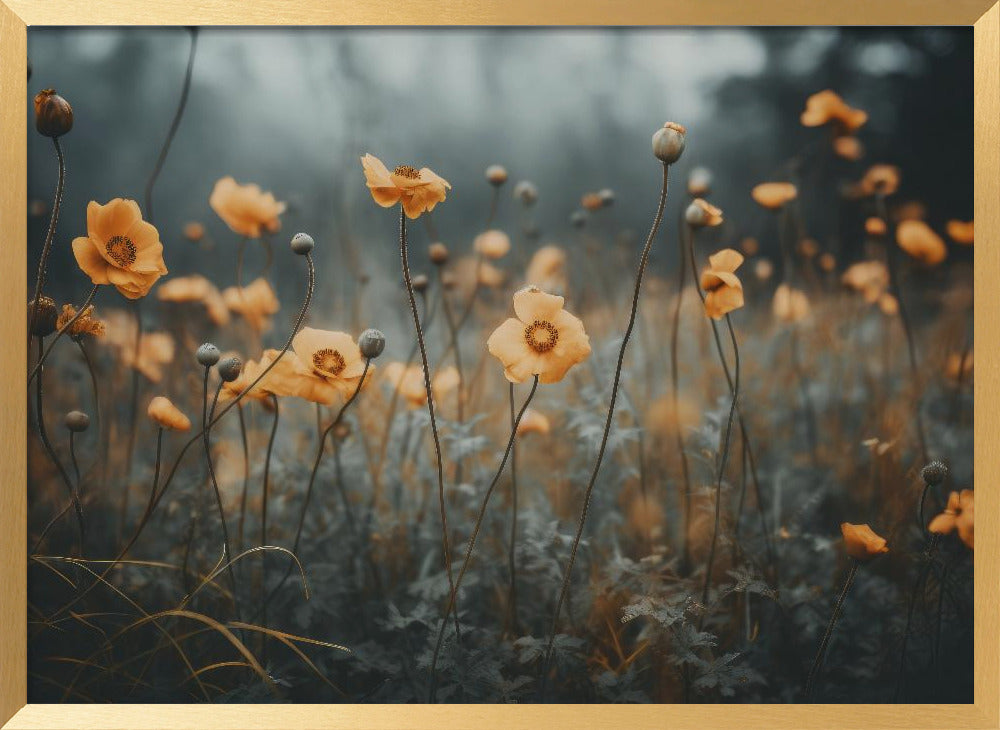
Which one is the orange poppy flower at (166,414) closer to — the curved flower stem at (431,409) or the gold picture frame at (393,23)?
the gold picture frame at (393,23)

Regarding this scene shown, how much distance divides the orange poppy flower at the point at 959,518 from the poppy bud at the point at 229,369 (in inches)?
43.1

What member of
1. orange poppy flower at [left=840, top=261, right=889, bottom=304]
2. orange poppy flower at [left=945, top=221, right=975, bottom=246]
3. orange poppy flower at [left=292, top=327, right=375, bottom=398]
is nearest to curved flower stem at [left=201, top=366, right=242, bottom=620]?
orange poppy flower at [left=292, top=327, right=375, bottom=398]

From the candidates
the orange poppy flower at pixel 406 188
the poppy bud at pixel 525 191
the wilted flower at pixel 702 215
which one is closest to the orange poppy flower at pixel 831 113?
the wilted flower at pixel 702 215

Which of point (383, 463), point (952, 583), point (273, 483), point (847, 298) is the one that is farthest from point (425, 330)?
point (952, 583)

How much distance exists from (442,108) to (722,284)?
1.67ft

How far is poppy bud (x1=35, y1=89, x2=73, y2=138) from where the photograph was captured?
117 centimetres

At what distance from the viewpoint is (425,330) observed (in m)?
1.26

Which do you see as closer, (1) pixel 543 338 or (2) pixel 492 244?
(1) pixel 543 338

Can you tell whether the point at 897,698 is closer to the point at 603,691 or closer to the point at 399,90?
the point at 603,691

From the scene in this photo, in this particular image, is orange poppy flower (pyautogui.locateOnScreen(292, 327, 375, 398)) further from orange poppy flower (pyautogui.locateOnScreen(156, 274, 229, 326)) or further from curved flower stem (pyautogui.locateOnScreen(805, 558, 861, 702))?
curved flower stem (pyautogui.locateOnScreen(805, 558, 861, 702))

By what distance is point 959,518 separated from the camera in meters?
1.23

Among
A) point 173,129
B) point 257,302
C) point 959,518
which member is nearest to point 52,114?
point 173,129

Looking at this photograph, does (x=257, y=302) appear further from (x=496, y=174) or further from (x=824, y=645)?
(x=824, y=645)

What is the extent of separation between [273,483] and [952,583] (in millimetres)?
1089
